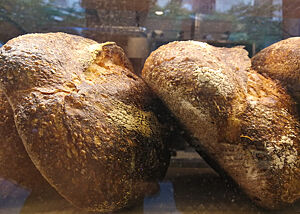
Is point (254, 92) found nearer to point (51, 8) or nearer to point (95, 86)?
point (95, 86)

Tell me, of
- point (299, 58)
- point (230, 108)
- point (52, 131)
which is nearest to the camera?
point (52, 131)

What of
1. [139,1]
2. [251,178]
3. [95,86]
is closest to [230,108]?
[251,178]

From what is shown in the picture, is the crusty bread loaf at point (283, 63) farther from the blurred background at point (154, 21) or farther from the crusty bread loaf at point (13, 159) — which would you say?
the crusty bread loaf at point (13, 159)

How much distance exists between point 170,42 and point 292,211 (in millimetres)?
820

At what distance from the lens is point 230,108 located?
0.83m

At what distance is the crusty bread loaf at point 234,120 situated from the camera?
822 millimetres

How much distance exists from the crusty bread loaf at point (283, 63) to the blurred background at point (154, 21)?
0.05 m

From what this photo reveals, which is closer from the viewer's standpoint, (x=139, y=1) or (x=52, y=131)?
(x=52, y=131)

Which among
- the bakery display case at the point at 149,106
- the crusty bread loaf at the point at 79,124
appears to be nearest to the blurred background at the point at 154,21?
the bakery display case at the point at 149,106

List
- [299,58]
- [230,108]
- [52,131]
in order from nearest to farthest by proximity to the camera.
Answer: [52,131], [230,108], [299,58]

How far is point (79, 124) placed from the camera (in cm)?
74

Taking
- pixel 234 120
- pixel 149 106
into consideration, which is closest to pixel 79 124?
pixel 149 106

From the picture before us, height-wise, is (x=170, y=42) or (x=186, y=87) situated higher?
(x=170, y=42)

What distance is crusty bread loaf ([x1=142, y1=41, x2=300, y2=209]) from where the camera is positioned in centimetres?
82
